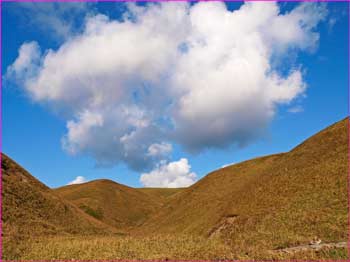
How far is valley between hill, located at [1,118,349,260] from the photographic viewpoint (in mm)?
28953

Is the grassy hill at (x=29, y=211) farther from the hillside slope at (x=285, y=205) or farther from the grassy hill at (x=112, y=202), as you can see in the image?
the grassy hill at (x=112, y=202)

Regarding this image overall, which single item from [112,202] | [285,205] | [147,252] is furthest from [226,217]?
[112,202]

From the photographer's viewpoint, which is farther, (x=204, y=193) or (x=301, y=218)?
(x=204, y=193)

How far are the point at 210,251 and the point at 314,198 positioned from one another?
629 inches

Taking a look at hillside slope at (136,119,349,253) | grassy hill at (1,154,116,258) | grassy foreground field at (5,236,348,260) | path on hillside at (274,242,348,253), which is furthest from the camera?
grassy hill at (1,154,116,258)

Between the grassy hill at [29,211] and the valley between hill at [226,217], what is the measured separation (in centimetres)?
17

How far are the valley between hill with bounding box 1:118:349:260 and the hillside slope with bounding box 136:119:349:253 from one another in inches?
4.6

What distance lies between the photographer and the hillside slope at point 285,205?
32.1 metres

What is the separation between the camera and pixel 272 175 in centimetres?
5353

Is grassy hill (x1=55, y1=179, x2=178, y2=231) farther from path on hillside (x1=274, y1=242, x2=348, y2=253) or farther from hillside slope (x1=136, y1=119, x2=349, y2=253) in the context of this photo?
path on hillside (x1=274, y1=242, x2=348, y2=253)

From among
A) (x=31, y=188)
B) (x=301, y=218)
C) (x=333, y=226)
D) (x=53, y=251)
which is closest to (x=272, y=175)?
(x=301, y=218)

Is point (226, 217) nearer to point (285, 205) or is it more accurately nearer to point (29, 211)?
point (285, 205)

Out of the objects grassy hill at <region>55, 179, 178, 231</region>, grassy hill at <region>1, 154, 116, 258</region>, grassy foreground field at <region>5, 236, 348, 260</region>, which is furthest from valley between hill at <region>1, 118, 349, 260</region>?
grassy hill at <region>55, 179, 178, 231</region>

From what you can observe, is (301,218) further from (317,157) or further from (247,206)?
(317,157)
